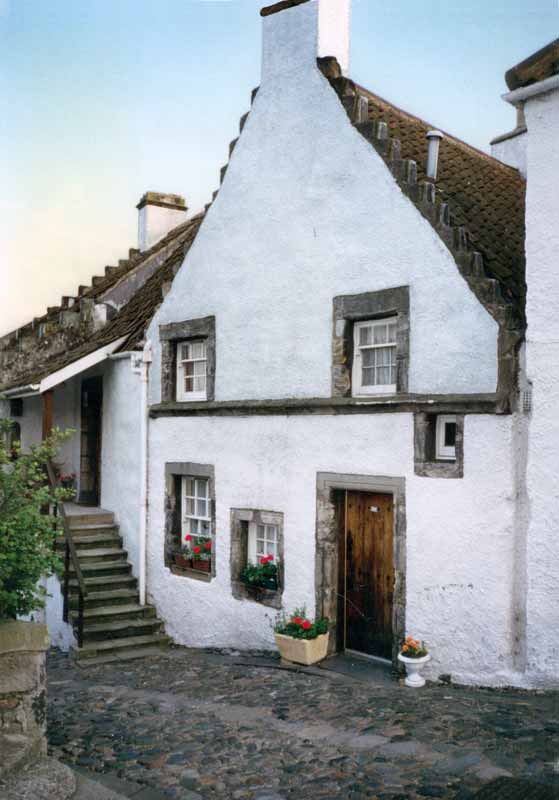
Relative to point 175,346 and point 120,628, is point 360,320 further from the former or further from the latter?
point 120,628

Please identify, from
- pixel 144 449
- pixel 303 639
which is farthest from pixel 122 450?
pixel 303 639

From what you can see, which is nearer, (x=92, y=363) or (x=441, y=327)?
(x=441, y=327)

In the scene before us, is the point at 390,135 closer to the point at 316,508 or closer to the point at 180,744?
the point at 316,508

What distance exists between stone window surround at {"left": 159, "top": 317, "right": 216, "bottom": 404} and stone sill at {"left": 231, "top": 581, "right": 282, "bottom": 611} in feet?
8.88

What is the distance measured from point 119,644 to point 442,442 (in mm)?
5748

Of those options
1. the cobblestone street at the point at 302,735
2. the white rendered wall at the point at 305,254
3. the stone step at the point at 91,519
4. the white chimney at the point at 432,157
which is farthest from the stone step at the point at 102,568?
the white chimney at the point at 432,157

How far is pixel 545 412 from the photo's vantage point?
25.7 ft

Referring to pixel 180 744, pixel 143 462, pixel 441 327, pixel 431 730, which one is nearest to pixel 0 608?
pixel 180 744

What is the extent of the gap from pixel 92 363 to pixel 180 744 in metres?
7.49

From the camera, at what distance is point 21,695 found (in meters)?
5.90

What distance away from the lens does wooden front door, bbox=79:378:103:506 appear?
1530 centimetres

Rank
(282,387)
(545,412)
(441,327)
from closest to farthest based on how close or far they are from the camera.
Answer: (545,412) → (441,327) → (282,387)

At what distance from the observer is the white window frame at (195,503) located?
1189 cm

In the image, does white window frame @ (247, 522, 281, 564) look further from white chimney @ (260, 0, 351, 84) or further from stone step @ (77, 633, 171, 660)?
white chimney @ (260, 0, 351, 84)
